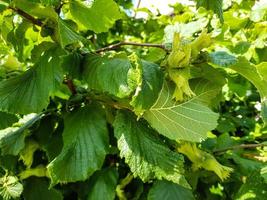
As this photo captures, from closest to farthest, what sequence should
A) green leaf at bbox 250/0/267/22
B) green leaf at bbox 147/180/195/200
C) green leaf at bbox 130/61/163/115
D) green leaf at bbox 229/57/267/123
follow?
green leaf at bbox 130/61/163/115 → green leaf at bbox 229/57/267/123 → green leaf at bbox 147/180/195/200 → green leaf at bbox 250/0/267/22

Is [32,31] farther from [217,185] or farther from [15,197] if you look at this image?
[217,185]

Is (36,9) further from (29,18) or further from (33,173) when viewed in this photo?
(33,173)

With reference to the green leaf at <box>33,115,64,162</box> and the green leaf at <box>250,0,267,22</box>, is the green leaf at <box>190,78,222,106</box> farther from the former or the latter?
the green leaf at <box>250,0,267,22</box>

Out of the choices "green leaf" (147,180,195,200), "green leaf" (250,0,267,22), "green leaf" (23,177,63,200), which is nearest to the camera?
"green leaf" (147,180,195,200)

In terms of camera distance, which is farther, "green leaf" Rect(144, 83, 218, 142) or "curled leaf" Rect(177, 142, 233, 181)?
"curled leaf" Rect(177, 142, 233, 181)

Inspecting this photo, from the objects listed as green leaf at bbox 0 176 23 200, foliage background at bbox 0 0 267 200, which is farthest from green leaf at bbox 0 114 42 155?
green leaf at bbox 0 176 23 200

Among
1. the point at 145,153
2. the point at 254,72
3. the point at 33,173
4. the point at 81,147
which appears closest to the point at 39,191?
the point at 33,173
